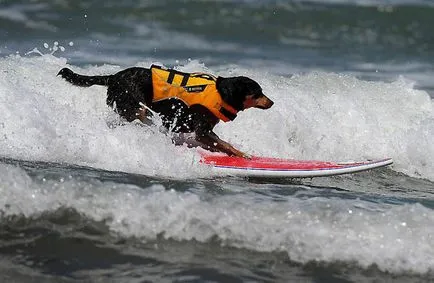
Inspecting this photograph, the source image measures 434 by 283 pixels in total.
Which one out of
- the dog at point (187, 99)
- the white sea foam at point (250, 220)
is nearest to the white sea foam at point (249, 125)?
the dog at point (187, 99)

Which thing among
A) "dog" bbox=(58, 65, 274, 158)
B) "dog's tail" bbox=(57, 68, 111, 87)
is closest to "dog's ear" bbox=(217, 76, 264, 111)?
"dog" bbox=(58, 65, 274, 158)

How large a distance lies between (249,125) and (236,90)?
6.88ft

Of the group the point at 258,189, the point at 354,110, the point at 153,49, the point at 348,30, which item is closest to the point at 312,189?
the point at 258,189

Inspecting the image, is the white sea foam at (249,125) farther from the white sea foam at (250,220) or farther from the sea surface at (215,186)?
the white sea foam at (250,220)

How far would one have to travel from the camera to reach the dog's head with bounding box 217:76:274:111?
7.12 meters

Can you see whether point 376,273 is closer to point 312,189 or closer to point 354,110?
point 312,189

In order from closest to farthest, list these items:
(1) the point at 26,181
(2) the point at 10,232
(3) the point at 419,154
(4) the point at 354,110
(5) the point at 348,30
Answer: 1. (2) the point at 10,232
2. (1) the point at 26,181
3. (3) the point at 419,154
4. (4) the point at 354,110
5. (5) the point at 348,30

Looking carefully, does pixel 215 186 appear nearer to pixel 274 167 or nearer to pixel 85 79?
pixel 274 167

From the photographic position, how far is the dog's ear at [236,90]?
23.4 feet

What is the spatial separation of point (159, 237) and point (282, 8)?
46.1 feet

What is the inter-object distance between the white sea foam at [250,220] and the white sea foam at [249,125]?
150 cm

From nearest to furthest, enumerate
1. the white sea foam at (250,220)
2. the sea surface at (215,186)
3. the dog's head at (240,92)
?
the sea surface at (215,186) < the white sea foam at (250,220) < the dog's head at (240,92)

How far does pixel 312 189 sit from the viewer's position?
6.50 metres

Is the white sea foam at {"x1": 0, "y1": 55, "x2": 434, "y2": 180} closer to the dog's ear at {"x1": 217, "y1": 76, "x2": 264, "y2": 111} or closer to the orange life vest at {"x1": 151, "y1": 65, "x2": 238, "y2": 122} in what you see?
the orange life vest at {"x1": 151, "y1": 65, "x2": 238, "y2": 122}
